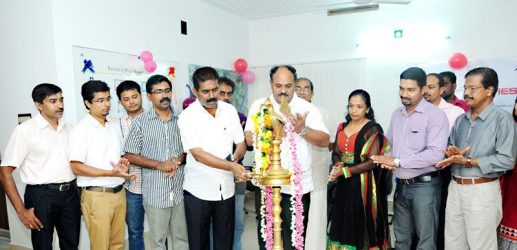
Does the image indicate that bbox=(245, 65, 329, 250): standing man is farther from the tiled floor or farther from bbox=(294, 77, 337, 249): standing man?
the tiled floor

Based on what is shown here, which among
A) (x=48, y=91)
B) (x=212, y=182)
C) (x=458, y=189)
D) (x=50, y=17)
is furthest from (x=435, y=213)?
(x=50, y=17)

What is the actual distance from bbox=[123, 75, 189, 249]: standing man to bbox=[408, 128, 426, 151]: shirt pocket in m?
1.74

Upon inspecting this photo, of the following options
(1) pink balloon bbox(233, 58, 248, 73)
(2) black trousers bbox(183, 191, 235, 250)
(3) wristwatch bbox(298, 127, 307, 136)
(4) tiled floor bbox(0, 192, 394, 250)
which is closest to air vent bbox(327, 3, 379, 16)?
(1) pink balloon bbox(233, 58, 248, 73)

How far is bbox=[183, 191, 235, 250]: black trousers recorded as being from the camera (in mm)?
2361

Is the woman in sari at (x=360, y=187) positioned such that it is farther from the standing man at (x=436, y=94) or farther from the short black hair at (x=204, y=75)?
the short black hair at (x=204, y=75)

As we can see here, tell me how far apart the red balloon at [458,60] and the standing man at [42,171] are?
16.4ft

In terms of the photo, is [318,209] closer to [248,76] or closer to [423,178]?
[423,178]

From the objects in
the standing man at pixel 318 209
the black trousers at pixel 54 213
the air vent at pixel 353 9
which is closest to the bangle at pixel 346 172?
the standing man at pixel 318 209

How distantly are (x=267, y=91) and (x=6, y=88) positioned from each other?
4.02 m

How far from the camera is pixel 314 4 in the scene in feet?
18.1

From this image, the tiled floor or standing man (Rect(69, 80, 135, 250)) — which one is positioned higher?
standing man (Rect(69, 80, 135, 250))

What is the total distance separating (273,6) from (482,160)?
4199 mm

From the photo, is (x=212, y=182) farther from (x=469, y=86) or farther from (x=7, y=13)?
(x=7, y=13)

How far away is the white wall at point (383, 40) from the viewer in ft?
16.3
